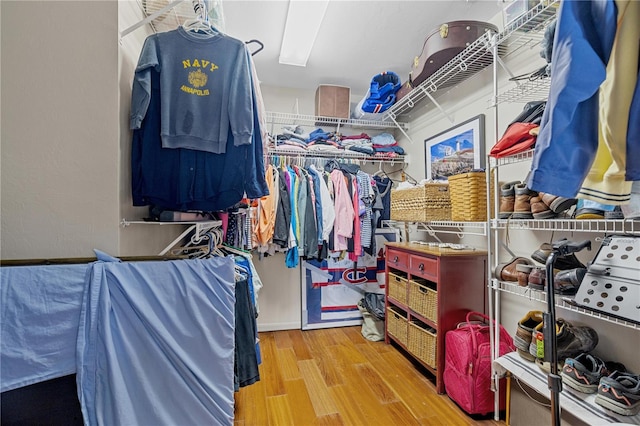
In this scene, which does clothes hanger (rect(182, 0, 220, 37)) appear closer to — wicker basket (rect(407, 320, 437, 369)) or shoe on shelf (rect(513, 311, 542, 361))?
shoe on shelf (rect(513, 311, 542, 361))

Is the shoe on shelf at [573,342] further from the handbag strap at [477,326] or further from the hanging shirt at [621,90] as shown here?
the hanging shirt at [621,90]

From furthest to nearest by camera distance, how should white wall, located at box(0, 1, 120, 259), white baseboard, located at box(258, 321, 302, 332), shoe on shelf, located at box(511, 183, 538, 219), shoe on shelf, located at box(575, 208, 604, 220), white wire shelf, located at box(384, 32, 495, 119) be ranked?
white baseboard, located at box(258, 321, 302, 332) < white wire shelf, located at box(384, 32, 495, 119) < shoe on shelf, located at box(511, 183, 538, 219) < shoe on shelf, located at box(575, 208, 604, 220) < white wall, located at box(0, 1, 120, 259)

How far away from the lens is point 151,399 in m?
0.89

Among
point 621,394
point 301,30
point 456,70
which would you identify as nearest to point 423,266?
point 621,394

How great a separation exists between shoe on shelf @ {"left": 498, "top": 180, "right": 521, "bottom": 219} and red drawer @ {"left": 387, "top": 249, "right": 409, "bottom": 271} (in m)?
0.86

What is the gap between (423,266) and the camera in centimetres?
206

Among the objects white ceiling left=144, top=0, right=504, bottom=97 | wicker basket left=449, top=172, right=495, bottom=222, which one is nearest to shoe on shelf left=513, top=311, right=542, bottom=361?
wicker basket left=449, top=172, right=495, bottom=222

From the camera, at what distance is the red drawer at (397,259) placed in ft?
7.59

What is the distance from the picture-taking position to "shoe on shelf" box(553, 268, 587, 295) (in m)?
1.15

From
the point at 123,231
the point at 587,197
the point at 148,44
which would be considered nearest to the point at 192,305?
the point at 123,231

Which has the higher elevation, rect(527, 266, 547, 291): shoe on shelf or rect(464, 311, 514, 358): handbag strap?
rect(527, 266, 547, 291): shoe on shelf

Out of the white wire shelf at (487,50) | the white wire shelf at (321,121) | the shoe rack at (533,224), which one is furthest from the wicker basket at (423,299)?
the white wire shelf at (321,121)

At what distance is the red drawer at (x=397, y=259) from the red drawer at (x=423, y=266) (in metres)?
0.08

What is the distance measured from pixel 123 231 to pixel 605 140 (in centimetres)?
153
